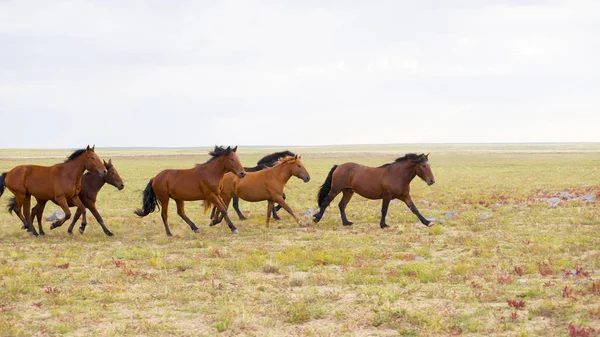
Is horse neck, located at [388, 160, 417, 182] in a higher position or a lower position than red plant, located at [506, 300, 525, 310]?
higher

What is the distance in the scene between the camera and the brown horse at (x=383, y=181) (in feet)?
53.2

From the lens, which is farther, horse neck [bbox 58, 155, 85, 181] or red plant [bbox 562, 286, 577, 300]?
horse neck [bbox 58, 155, 85, 181]

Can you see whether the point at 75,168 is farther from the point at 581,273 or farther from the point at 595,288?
the point at 595,288

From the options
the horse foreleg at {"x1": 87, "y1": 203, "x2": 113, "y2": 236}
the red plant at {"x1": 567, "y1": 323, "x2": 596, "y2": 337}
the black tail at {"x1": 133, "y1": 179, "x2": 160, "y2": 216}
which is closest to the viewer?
the red plant at {"x1": 567, "y1": 323, "x2": 596, "y2": 337}

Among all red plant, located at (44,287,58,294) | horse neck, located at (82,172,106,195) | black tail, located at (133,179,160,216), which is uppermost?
horse neck, located at (82,172,106,195)

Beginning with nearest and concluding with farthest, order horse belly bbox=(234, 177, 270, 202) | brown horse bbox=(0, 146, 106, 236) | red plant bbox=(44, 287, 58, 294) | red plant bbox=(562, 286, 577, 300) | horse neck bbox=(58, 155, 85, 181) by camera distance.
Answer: red plant bbox=(562, 286, 577, 300), red plant bbox=(44, 287, 58, 294), brown horse bbox=(0, 146, 106, 236), horse neck bbox=(58, 155, 85, 181), horse belly bbox=(234, 177, 270, 202)

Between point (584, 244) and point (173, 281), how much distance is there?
909 cm

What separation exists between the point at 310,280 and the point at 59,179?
8320 mm

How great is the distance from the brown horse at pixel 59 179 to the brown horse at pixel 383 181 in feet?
22.2

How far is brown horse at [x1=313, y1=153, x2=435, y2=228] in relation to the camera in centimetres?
1620

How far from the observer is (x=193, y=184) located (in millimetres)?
15523

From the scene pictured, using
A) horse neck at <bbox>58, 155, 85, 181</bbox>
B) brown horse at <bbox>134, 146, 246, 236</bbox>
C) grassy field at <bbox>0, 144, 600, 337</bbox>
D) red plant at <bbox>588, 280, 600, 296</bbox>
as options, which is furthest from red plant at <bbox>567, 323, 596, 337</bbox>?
horse neck at <bbox>58, 155, 85, 181</bbox>

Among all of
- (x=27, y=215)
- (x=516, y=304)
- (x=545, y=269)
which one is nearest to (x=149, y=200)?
(x=27, y=215)

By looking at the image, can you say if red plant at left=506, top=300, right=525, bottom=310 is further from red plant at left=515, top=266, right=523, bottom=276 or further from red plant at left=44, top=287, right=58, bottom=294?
red plant at left=44, top=287, right=58, bottom=294
